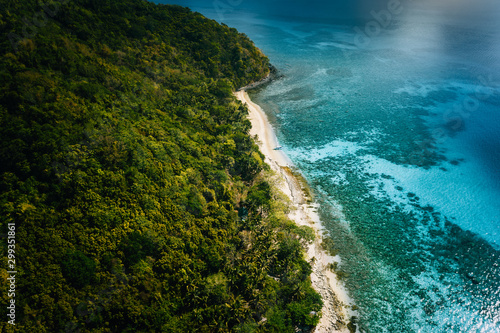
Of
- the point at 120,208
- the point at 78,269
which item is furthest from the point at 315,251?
the point at 78,269

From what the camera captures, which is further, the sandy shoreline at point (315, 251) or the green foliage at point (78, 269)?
the sandy shoreline at point (315, 251)

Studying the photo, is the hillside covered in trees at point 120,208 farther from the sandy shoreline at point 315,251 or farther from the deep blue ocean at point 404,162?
the deep blue ocean at point 404,162

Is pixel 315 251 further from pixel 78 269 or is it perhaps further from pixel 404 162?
pixel 404 162

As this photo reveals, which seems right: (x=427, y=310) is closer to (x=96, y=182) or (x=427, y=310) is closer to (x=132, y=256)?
(x=132, y=256)

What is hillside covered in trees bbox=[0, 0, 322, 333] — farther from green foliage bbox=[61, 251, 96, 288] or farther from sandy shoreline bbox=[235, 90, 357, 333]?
sandy shoreline bbox=[235, 90, 357, 333]

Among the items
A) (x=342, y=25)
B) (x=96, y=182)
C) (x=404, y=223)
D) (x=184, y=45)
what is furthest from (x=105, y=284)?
(x=342, y=25)

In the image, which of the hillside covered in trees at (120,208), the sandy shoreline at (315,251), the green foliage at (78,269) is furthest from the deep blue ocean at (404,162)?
the green foliage at (78,269)
